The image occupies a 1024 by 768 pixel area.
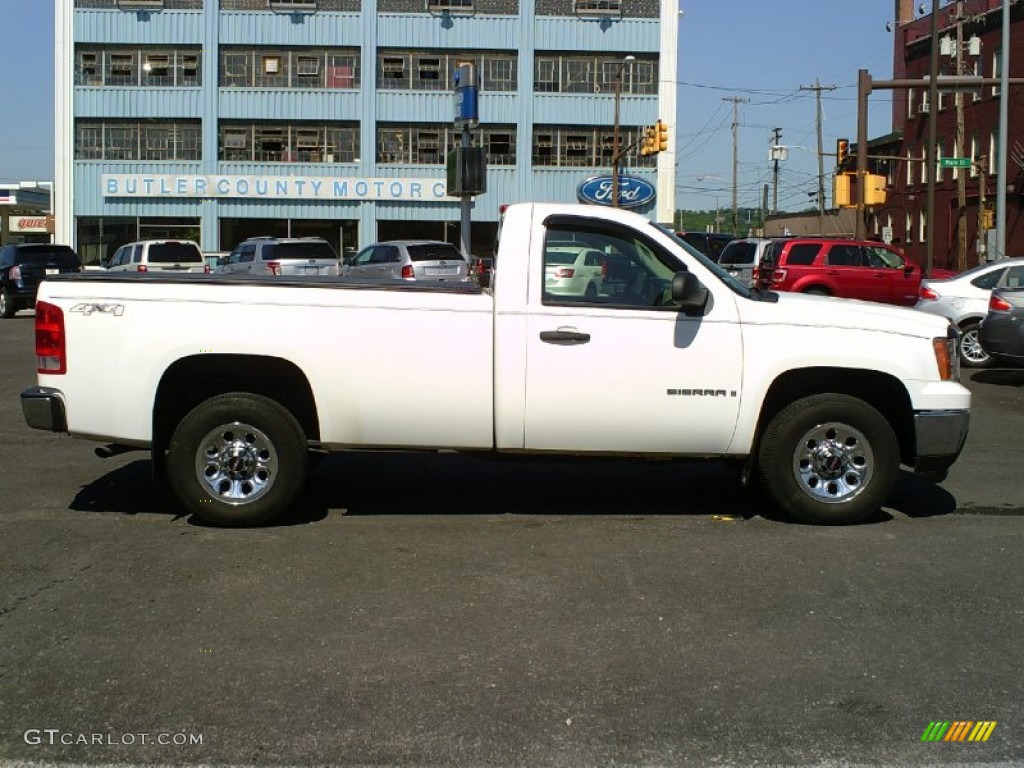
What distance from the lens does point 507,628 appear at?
17.1 ft

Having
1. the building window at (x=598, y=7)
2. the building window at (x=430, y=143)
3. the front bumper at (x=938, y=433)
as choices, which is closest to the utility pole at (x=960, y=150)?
the building window at (x=598, y=7)

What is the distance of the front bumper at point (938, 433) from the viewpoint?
6.83 meters

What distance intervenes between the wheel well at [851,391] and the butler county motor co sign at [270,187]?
42.0m

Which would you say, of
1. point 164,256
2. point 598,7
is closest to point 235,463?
point 164,256

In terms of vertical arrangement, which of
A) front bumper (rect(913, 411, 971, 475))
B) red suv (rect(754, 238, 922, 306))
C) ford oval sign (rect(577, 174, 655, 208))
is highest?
ford oval sign (rect(577, 174, 655, 208))

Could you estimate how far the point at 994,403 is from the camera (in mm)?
13453

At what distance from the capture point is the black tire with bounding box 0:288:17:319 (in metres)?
27.3

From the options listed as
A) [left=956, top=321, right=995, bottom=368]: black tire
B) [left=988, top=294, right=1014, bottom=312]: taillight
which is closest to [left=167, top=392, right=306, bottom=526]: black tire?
[left=988, top=294, right=1014, bottom=312]: taillight

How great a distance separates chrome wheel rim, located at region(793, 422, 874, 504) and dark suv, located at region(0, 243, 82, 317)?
23793 mm

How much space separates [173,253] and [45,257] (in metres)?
3.40

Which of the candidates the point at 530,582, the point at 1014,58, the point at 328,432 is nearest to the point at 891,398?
the point at 530,582

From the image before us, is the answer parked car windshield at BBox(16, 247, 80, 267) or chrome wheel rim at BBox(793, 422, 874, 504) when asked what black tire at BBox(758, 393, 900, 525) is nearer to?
chrome wheel rim at BBox(793, 422, 874, 504)

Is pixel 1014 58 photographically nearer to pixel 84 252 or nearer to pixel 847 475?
pixel 84 252

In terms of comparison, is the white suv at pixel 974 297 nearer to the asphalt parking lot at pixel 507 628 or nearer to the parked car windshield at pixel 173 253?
the asphalt parking lot at pixel 507 628
